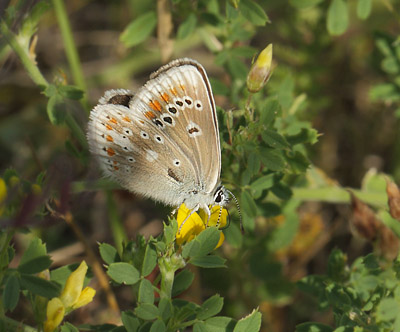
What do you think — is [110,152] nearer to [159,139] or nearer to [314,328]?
[159,139]

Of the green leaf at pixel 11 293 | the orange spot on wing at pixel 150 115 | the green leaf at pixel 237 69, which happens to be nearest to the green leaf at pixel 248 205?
the orange spot on wing at pixel 150 115

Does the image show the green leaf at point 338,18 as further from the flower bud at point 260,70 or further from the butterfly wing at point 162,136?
the butterfly wing at point 162,136

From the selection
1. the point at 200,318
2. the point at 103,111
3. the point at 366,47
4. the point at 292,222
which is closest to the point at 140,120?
the point at 103,111

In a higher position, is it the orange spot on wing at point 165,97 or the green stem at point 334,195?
the orange spot on wing at point 165,97

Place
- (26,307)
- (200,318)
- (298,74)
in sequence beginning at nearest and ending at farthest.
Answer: (200,318)
(26,307)
(298,74)

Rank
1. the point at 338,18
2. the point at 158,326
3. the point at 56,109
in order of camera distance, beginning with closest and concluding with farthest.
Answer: the point at 158,326, the point at 56,109, the point at 338,18

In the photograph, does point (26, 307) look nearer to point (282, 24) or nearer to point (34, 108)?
point (34, 108)

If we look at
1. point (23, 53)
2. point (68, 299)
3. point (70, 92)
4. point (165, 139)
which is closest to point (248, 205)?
point (165, 139)
